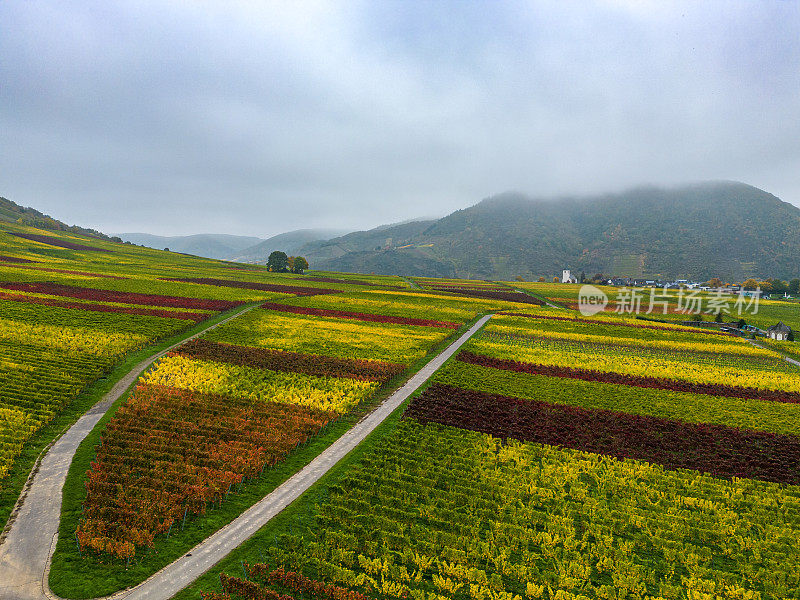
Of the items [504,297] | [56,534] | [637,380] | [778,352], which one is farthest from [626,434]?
[504,297]

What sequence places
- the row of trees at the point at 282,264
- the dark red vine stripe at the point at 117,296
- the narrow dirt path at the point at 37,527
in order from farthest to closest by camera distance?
the row of trees at the point at 282,264 < the dark red vine stripe at the point at 117,296 < the narrow dirt path at the point at 37,527

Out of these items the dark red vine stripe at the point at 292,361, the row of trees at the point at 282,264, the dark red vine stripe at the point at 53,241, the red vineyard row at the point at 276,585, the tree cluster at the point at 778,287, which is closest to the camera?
the red vineyard row at the point at 276,585

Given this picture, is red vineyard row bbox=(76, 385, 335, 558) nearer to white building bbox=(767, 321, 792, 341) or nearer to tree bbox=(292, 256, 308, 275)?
white building bbox=(767, 321, 792, 341)

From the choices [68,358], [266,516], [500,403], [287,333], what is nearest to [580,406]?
[500,403]

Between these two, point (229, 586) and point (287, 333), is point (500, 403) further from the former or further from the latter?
point (287, 333)

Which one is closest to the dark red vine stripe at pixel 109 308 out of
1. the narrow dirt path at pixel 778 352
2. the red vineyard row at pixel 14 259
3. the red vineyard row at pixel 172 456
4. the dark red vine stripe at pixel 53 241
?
the red vineyard row at pixel 172 456

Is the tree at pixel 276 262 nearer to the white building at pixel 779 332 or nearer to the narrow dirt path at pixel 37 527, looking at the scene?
the narrow dirt path at pixel 37 527
